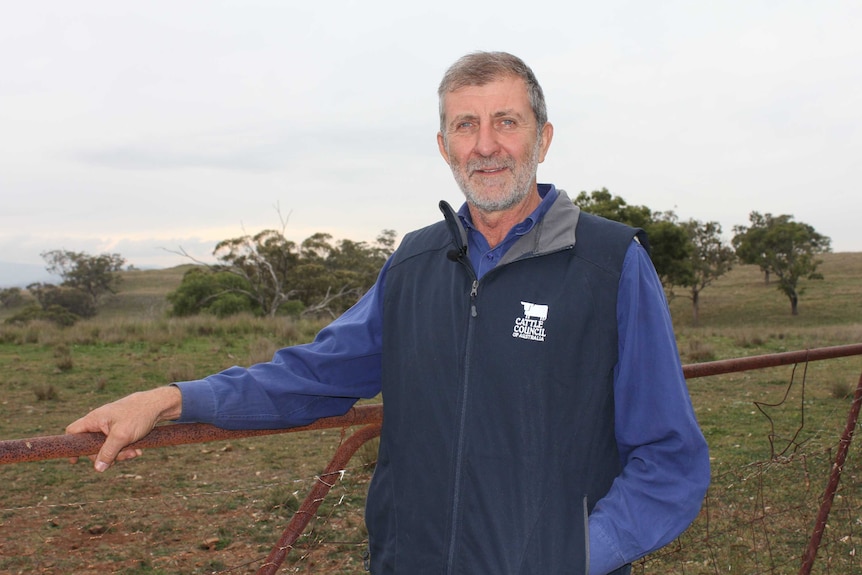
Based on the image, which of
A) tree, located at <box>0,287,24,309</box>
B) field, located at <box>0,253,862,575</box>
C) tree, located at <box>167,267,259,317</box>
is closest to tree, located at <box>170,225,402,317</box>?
tree, located at <box>167,267,259,317</box>

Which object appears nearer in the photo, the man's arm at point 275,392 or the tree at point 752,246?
the man's arm at point 275,392

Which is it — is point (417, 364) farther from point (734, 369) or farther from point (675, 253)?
point (675, 253)

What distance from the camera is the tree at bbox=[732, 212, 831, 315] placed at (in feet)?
152

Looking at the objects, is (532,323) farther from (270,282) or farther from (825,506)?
(270,282)

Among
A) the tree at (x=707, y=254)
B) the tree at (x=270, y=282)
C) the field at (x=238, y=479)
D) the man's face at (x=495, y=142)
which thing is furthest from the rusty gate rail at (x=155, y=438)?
the tree at (x=707, y=254)

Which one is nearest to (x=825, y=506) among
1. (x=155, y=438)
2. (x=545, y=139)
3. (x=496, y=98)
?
(x=545, y=139)

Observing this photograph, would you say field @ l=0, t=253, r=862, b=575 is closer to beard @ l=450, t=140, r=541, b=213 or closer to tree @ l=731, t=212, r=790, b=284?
beard @ l=450, t=140, r=541, b=213

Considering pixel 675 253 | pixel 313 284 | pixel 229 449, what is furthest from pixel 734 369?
pixel 675 253

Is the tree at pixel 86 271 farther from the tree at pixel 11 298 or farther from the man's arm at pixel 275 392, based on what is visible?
the man's arm at pixel 275 392

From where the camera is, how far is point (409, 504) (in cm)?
218

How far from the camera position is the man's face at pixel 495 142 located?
2338mm

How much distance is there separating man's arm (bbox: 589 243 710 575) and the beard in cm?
51

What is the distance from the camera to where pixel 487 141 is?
2.36m

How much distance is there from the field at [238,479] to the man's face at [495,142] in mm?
1162
